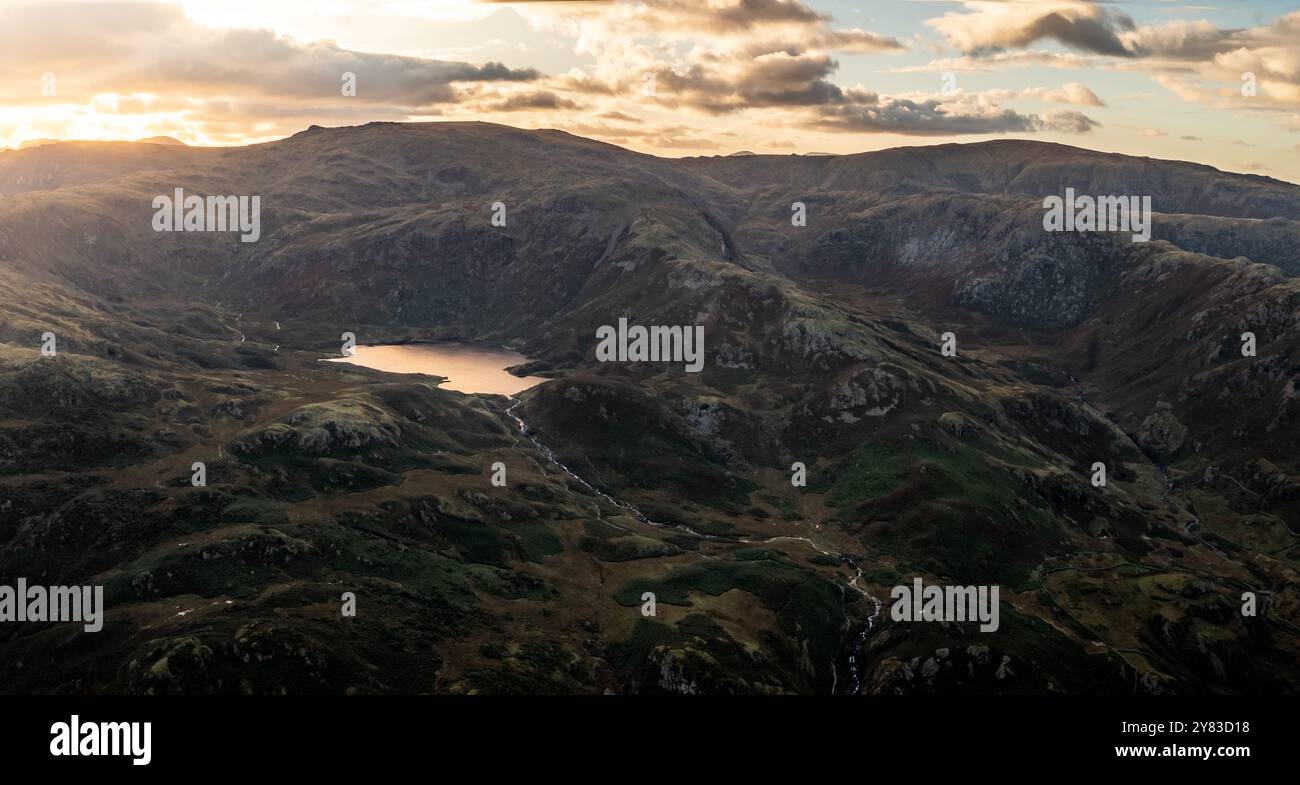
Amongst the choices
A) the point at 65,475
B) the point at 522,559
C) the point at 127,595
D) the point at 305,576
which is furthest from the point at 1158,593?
the point at 65,475

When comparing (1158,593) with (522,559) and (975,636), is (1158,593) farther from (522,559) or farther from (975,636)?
(522,559)

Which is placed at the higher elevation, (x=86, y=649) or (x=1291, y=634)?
(x=86, y=649)

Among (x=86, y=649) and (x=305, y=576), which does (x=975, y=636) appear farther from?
(x=86, y=649)

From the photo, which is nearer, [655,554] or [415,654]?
[415,654]

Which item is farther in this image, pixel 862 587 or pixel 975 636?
pixel 862 587
